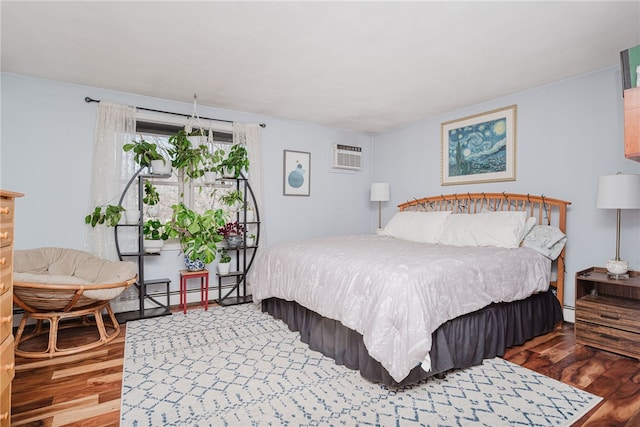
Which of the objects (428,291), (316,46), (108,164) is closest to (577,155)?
(428,291)

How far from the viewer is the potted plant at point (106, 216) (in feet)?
10.8

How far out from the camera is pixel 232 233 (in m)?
4.12

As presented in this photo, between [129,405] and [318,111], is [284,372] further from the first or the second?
[318,111]

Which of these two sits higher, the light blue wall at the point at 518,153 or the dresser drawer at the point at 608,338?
the light blue wall at the point at 518,153

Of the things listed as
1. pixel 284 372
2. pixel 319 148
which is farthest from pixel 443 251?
pixel 319 148

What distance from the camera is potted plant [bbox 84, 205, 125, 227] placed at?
129 inches

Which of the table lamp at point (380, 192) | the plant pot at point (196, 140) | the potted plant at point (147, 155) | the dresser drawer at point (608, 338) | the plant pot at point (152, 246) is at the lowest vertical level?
the dresser drawer at point (608, 338)

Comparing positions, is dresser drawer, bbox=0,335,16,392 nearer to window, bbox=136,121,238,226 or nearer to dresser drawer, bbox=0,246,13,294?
dresser drawer, bbox=0,246,13,294

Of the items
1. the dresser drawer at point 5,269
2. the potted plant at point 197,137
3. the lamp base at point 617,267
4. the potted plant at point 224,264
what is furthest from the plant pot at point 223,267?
the lamp base at point 617,267

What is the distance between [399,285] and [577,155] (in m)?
2.56

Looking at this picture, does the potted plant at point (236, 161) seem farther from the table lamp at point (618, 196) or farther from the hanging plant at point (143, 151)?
the table lamp at point (618, 196)

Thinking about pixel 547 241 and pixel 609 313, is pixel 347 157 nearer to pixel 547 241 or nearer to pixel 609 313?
pixel 547 241

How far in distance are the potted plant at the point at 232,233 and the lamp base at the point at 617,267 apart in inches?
143

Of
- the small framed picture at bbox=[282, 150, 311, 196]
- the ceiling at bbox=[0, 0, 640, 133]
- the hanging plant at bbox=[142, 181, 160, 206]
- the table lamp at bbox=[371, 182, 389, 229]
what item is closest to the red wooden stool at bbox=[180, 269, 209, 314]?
the hanging plant at bbox=[142, 181, 160, 206]
